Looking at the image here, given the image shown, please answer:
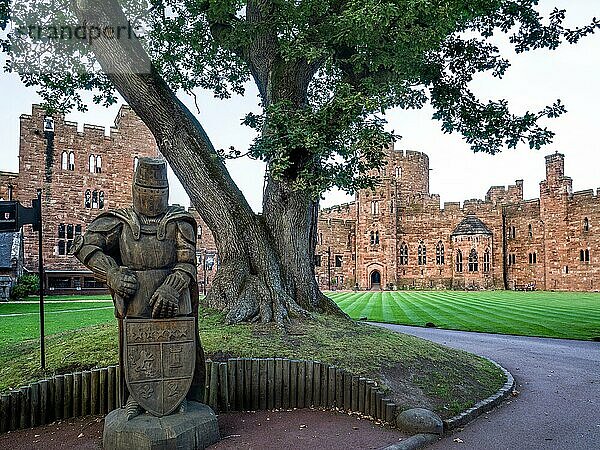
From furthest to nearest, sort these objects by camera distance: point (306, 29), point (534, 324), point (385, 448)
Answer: point (534, 324)
point (306, 29)
point (385, 448)

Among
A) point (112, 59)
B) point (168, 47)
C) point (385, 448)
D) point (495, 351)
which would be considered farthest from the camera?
point (168, 47)

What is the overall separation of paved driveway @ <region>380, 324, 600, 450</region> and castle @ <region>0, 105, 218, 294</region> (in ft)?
106

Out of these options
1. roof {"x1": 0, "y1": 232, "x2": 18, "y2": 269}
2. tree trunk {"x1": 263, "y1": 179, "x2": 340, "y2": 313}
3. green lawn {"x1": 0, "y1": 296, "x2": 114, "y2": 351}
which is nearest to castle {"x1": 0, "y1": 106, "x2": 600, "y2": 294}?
roof {"x1": 0, "y1": 232, "x2": 18, "y2": 269}

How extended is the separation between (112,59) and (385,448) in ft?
28.5

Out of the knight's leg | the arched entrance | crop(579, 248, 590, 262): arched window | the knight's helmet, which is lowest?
the arched entrance

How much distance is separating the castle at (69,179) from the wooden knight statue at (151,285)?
35.2 metres

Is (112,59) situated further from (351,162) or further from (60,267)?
(60,267)

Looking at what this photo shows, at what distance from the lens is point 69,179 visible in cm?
4438

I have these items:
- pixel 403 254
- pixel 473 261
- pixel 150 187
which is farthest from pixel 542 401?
pixel 403 254

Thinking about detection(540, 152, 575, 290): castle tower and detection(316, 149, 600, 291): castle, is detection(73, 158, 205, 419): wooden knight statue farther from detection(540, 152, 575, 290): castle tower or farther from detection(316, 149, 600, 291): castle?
detection(540, 152, 575, 290): castle tower

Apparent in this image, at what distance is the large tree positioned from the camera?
10602 millimetres

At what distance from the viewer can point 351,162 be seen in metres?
11.2

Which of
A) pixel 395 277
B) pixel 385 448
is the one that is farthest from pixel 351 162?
pixel 395 277

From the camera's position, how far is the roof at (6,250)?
3023 centimetres
